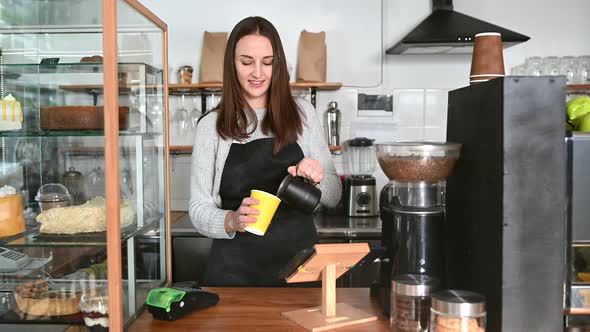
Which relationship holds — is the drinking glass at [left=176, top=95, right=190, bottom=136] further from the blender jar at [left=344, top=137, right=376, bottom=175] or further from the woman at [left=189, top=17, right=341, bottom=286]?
the woman at [left=189, top=17, right=341, bottom=286]

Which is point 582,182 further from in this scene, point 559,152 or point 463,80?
point 463,80

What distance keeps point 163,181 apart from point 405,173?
736 mm

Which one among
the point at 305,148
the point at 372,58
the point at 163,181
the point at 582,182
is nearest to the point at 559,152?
the point at 582,182

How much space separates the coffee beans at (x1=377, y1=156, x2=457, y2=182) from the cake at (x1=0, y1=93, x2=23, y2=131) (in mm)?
880

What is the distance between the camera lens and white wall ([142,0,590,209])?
144 inches

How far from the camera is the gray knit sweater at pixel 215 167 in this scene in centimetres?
179

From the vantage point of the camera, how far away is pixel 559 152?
1.19 m

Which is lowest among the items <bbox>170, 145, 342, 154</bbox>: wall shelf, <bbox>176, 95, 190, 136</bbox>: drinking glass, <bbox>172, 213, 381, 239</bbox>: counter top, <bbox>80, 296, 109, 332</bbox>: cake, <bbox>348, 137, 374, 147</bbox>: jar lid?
<bbox>172, 213, 381, 239</bbox>: counter top

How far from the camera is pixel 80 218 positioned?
1.32 meters

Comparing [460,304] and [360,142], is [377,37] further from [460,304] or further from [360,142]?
[460,304]

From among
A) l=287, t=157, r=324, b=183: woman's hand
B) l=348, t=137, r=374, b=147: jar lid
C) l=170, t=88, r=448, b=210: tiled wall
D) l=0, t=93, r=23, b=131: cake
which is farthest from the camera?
l=170, t=88, r=448, b=210: tiled wall

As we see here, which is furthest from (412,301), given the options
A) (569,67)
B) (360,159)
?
(569,67)

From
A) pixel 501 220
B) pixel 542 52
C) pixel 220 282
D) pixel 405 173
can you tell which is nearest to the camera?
pixel 501 220

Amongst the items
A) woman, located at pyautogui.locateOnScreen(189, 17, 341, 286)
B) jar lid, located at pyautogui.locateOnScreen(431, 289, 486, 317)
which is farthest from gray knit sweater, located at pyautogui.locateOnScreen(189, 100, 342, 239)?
jar lid, located at pyautogui.locateOnScreen(431, 289, 486, 317)
